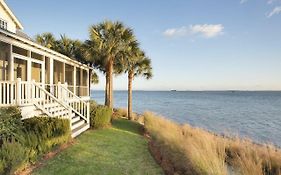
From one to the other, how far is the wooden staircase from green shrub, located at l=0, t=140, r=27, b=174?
416cm

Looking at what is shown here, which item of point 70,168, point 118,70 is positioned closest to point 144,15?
point 118,70

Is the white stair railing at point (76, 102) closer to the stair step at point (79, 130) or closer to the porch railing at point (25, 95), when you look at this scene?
the porch railing at point (25, 95)

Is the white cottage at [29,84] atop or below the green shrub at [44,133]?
atop

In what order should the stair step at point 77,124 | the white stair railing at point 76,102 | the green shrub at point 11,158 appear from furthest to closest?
the white stair railing at point 76,102, the stair step at point 77,124, the green shrub at point 11,158

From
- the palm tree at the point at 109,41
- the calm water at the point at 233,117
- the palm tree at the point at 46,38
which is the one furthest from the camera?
the palm tree at the point at 46,38

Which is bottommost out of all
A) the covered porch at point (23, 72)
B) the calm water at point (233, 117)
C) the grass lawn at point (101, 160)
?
the calm water at point (233, 117)

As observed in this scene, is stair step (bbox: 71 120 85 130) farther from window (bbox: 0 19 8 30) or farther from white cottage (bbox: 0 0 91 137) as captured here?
window (bbox: 0 19 8 30)

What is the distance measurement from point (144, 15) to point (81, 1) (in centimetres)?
523

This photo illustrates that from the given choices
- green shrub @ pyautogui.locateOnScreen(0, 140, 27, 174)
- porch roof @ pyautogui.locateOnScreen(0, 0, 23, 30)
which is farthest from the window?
green shrub @ pyautogui.locateOnScreen(0, 140, 27, 174)

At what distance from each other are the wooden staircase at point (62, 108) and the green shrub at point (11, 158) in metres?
4.16

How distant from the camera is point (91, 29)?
2112cm

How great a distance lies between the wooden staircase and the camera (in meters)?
10.6

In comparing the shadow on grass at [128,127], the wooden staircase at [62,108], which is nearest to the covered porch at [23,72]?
the wooden staircase at [62,108]

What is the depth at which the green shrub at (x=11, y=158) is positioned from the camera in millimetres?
5711
